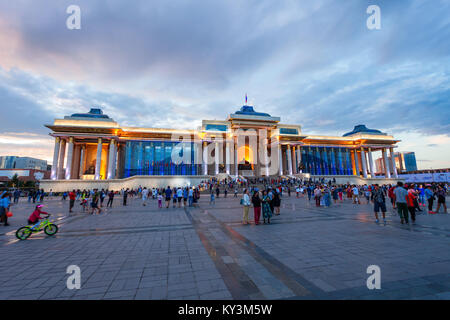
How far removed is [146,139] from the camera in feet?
146

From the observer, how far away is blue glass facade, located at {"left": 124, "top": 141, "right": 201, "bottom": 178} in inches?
1715

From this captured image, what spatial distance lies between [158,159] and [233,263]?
4315 centimetres

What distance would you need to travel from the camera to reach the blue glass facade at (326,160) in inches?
2021

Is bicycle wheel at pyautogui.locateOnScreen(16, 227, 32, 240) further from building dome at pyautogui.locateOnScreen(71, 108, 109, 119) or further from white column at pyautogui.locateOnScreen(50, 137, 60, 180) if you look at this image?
building dome at pyautogui.locateOnScreen(71, 108, 109, 119)

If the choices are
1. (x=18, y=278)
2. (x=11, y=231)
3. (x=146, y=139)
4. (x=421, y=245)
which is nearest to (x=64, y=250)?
(x=18, y=278)

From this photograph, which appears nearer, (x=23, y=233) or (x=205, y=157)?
(x=23, y=233)

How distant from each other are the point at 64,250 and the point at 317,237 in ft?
25.6

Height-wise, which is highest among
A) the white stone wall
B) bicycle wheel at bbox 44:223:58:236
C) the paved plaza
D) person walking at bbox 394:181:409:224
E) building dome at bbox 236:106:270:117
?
building dome at bbox 236:106:270:117

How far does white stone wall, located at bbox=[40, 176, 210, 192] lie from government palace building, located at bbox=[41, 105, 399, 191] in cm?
16

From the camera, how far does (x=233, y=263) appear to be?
444cm

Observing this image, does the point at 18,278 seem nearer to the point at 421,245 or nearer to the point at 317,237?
the point at 317,237

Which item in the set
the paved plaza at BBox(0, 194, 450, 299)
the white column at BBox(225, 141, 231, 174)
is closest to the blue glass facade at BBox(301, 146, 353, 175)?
the white column at BBox(225, 141, 231, 174)

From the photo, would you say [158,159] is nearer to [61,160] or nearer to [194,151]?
[194,151]

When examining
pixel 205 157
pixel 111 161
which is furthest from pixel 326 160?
pixel 111 161
